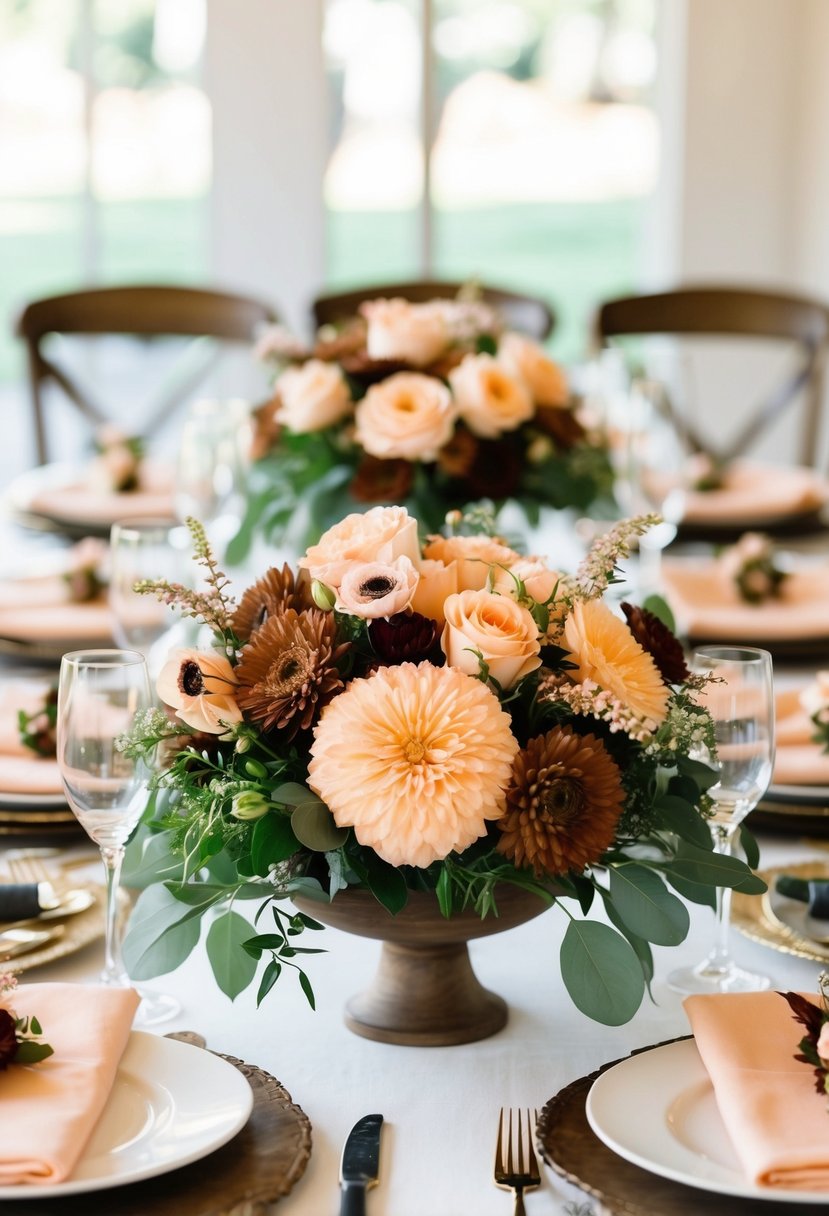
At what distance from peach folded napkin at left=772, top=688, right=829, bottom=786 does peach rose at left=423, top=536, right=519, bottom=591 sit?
452 mm

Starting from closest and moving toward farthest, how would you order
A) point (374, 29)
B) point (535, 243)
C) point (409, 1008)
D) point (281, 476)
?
point (409, 1008)
point (281, 476)
point (374, 29)
point (535, 243)

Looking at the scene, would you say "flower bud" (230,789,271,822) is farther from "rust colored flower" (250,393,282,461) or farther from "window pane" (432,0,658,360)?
"window pane" (432,0,658,360)

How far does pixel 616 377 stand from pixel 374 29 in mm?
2337

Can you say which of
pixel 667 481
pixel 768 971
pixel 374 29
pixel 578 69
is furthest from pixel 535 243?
pixel 768 971

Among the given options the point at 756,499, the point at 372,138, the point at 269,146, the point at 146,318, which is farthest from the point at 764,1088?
the point at 372,138

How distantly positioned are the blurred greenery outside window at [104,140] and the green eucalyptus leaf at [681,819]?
385 cm

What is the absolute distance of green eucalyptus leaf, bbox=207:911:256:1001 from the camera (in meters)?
0.86

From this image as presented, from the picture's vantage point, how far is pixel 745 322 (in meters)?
3.27

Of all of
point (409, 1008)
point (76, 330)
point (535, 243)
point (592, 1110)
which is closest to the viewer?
point (592, 1110)

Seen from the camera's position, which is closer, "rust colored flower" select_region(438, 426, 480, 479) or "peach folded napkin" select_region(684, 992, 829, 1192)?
"peach folded napkin" select_region(684, 992, 829, 1192)

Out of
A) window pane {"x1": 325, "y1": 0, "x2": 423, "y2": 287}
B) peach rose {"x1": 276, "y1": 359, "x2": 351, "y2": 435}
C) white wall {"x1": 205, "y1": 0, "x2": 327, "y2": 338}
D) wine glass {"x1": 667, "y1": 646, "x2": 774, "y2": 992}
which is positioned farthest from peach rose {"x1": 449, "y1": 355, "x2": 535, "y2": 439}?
window pane {"x1": 325, "y1": 0, "x2": 423, "y2": 287}

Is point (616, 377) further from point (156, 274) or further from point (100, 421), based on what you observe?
point (156, 274)

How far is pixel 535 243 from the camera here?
4.95 meters

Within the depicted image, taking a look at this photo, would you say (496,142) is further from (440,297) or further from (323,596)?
(323,596)
